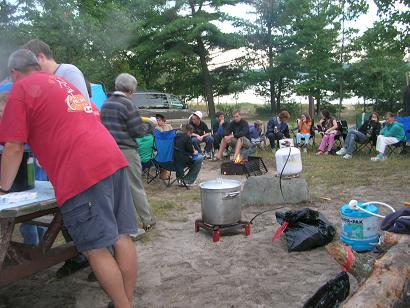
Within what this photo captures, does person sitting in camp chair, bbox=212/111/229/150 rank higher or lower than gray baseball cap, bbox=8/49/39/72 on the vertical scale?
lower

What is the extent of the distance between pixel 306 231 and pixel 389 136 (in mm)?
5878

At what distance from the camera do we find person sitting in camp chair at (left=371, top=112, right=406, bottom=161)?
28.2ft

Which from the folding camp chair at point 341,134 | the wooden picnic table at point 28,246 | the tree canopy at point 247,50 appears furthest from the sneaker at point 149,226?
the tree canopy at point 247,50

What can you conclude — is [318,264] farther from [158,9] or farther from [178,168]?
[158,9]

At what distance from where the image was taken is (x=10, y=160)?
2.10 metres

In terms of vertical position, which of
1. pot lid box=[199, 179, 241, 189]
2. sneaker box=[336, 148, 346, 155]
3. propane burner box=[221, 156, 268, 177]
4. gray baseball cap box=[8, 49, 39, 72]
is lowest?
sneaker box=[336, 148, 346, 155]

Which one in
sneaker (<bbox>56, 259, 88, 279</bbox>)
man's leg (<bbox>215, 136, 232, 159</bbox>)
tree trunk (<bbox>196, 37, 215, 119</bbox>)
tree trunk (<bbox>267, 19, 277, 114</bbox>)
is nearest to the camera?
sneaker (<bbox>56, 259, 88, 279</bbox>)

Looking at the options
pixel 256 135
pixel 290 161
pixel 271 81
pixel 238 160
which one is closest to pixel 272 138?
pixel 256 135

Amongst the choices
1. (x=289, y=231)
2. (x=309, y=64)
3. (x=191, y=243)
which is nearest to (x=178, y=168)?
(x=191, y=243)

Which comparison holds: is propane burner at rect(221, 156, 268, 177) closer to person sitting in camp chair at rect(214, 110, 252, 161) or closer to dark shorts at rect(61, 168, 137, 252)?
person sitting in camp chair at rect(214, 110, 252, 161)

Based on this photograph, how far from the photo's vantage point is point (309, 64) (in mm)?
18406

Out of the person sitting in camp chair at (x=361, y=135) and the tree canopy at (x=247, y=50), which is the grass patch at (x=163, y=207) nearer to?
the person sitting in camp chair at (x=361, y=135)

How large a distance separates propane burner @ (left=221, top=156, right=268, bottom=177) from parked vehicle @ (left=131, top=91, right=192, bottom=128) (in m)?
5.55

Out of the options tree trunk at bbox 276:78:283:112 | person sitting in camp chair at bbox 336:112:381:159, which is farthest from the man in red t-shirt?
tree trunk at bbox 276:78:283:112
